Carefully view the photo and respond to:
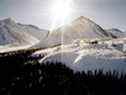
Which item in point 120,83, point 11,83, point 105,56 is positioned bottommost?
point 11,83

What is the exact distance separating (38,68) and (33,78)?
92 centimetres

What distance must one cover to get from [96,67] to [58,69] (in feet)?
8.07

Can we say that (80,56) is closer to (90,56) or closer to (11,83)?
(90,56)

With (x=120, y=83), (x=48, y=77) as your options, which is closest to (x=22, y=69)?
(x=48, y=77)

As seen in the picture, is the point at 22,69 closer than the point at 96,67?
No

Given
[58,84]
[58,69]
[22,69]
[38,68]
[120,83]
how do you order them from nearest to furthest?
[120,83] < [58,84] < [58,69] < [38,68] < [22,69]

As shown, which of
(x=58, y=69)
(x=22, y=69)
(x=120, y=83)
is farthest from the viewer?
(x=22, y=69)

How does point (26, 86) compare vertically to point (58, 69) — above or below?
below

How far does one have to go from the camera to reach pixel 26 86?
647 inches

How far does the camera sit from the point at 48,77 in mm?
15734

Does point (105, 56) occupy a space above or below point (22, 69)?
above

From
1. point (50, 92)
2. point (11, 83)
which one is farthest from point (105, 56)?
point (11, 83)

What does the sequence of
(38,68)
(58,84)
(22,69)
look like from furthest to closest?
(22,69) < (38,68) < (58,84)

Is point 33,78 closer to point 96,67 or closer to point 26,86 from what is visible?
point 26,86
